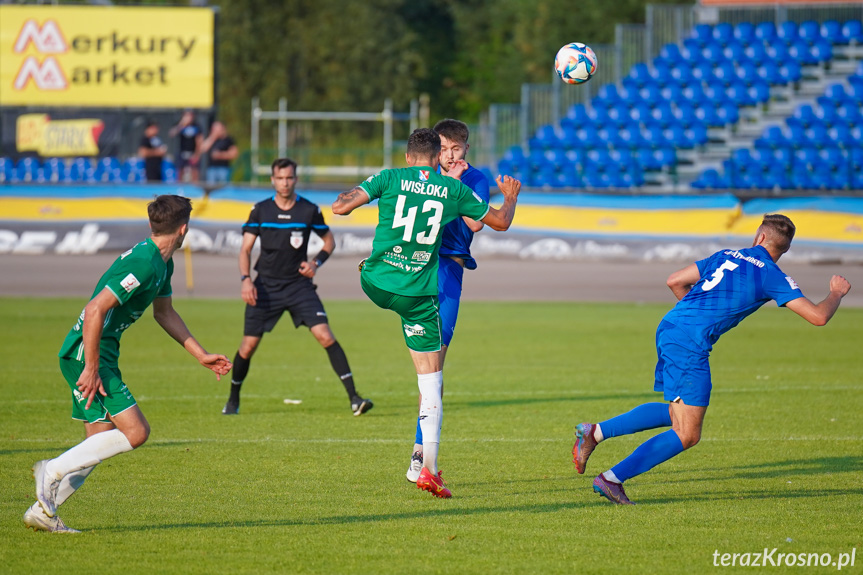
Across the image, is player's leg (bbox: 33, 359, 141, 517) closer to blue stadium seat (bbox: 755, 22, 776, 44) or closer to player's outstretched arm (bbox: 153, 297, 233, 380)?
player's outstretched arm (bbox: 153, 297, 233, 380)

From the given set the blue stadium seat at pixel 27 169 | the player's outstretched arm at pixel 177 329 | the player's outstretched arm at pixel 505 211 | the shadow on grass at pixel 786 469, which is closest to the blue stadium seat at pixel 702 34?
the blue stadium seat at pixel 27 169

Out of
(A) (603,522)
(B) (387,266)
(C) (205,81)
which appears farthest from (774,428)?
(C) (205,81)

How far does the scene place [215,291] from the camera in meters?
20.6

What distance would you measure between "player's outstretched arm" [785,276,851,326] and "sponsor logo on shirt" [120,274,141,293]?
11.9 feet

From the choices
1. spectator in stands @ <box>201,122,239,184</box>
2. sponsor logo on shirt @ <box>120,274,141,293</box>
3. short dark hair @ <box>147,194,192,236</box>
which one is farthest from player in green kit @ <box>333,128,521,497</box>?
spectator in stands @ <box>201,122,239,184</box>

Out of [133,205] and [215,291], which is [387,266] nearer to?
[215,291]

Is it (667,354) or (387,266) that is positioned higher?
(387,266)

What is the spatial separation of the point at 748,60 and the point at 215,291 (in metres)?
16.8

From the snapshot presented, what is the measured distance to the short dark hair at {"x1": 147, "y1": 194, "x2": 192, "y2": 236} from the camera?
581 cm

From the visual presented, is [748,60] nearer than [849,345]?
No

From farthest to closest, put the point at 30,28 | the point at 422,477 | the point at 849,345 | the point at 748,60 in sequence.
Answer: the point at 748,60
the point at 30,28
the point at 849,345
the point at 422,477

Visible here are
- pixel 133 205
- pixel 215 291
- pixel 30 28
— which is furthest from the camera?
pixel 30 28

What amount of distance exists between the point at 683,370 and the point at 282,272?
495 centimetres

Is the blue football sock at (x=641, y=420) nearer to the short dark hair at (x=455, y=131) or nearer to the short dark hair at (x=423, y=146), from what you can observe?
the short dark hair at (x=423, y=146)
